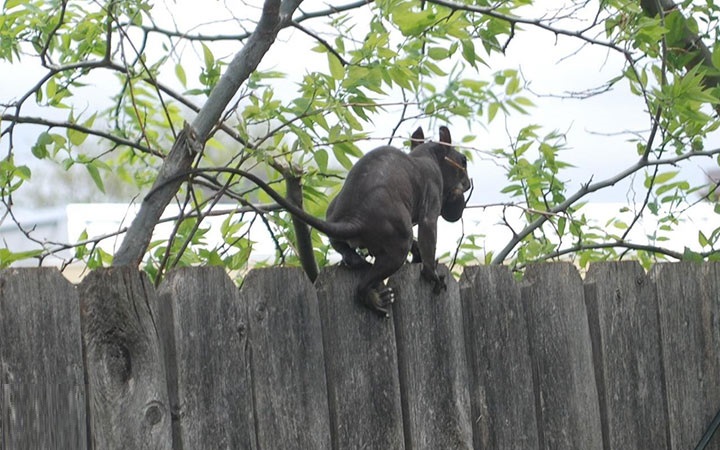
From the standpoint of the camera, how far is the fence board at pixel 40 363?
8.42 ft

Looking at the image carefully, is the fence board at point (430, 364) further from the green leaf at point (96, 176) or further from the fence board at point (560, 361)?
the green leaf at point (96, 176)

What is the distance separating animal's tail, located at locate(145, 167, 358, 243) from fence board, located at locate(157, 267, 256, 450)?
10.7 inches

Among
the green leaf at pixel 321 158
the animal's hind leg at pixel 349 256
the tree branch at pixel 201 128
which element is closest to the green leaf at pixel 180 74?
the tree branch at pixel 201 128

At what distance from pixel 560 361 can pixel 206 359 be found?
1.45 metres

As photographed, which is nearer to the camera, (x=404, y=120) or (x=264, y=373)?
(x=264, y=373)

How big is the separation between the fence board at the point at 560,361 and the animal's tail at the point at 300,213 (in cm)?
80

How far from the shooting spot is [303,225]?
333cm

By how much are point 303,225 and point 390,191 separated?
1.07ft

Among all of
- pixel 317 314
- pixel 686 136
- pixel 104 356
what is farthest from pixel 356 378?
pixel 686 136

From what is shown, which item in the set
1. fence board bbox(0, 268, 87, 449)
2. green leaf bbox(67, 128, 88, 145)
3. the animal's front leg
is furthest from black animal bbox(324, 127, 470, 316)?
green leaf bbox(67, 128, 88, 145)

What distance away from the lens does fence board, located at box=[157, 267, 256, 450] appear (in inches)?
113

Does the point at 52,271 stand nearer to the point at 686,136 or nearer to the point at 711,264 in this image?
the point at 711,264

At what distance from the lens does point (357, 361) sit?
3264 mm

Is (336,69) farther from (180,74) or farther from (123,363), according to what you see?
(123,363)
